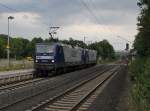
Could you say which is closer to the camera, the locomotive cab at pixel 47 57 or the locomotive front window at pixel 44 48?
the locomotive cab at pixel 47 57

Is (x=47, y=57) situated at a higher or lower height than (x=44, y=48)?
lower

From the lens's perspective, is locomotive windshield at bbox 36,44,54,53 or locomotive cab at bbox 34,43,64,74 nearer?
locomotive cab at bbox 34,43,64,74

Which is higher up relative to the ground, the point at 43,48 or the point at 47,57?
the point at 43,48

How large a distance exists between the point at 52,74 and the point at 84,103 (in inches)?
1110

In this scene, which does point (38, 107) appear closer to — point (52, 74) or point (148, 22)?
point (148, 22)

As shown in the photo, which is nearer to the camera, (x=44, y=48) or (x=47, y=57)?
(x=47, y=57)

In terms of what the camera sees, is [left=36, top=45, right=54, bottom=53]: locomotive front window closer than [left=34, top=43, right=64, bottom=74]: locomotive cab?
No

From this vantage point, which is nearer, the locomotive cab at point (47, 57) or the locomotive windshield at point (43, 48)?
the locomotive cab at point (47, 57)

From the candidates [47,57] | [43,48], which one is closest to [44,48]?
[43,48]

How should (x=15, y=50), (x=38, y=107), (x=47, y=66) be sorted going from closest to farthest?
(x=38, y=107)
(x=47, y=66)
(x=15, y=50)

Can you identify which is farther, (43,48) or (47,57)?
(43,48)

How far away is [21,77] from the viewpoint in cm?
3909

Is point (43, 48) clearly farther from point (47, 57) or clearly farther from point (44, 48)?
point (47, 57)

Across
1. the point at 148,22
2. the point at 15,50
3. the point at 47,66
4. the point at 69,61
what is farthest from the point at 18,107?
the point at 15,50
